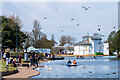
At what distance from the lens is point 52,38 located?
164875 mm

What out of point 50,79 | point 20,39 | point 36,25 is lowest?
point 50,79

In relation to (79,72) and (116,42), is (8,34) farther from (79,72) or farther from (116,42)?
(116,42)

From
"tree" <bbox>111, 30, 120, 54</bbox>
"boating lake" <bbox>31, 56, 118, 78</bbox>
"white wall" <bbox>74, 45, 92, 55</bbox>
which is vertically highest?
"tree" <bbox>111, 30, 120, 54</bbox>

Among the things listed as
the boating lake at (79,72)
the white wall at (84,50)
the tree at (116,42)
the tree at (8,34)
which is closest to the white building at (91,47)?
the white wall at (84,50)

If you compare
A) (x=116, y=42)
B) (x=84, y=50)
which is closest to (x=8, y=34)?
(x=116, y=42)

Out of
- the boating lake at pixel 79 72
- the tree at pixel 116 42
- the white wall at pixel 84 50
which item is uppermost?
the tree at pixel 116 42

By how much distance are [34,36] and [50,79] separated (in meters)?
83.0

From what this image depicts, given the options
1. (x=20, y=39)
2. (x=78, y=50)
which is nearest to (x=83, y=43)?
(x=78, y=50)

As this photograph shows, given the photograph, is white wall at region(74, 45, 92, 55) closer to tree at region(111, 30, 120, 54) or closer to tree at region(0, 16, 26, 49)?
tree at region(111, 30, 120, 54)

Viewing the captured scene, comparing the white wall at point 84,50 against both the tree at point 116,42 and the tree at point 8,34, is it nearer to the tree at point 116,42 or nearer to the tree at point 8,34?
the tree at point 116,42

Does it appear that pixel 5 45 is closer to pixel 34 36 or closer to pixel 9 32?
pixel 9 32

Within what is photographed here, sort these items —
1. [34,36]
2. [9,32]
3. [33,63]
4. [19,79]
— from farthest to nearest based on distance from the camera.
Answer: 1. [34,36]
2. [9,32]
3. [33,63]
4. [19,79]

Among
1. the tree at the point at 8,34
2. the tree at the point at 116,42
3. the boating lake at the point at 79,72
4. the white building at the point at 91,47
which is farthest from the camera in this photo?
the white building at the point at 91,47

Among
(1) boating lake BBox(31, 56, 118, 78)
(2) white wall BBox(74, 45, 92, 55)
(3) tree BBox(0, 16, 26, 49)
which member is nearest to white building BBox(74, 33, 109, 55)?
(2) white wall BBox(74, 45, 92, 55)
